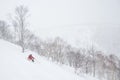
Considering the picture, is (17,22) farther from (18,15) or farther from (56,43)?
(56,43)

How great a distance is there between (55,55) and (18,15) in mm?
36167

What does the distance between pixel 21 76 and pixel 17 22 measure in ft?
57.5

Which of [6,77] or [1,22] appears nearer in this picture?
[6,77]

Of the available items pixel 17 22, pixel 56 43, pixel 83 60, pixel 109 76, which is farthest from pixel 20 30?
pixel 109 76

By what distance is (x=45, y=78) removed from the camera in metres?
12.2

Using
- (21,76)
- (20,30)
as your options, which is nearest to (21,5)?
(20,30)

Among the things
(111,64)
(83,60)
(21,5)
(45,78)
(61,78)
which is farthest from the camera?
(83,60)

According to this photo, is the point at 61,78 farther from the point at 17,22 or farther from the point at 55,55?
the point at 55,55

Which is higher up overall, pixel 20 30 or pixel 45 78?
pixel 20 30

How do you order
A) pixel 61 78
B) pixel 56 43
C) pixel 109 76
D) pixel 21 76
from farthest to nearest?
1. pixel 56 43
2. pixel 109 76
3. pixel 61 78
4. pixel 21 76

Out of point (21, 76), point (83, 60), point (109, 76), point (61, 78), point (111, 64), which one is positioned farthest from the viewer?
point (109, 76)

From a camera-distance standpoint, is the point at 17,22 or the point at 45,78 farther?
the point at 17,22

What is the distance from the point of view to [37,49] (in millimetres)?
63344

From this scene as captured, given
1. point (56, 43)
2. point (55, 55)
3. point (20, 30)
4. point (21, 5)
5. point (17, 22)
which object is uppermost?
point (21, 5)
